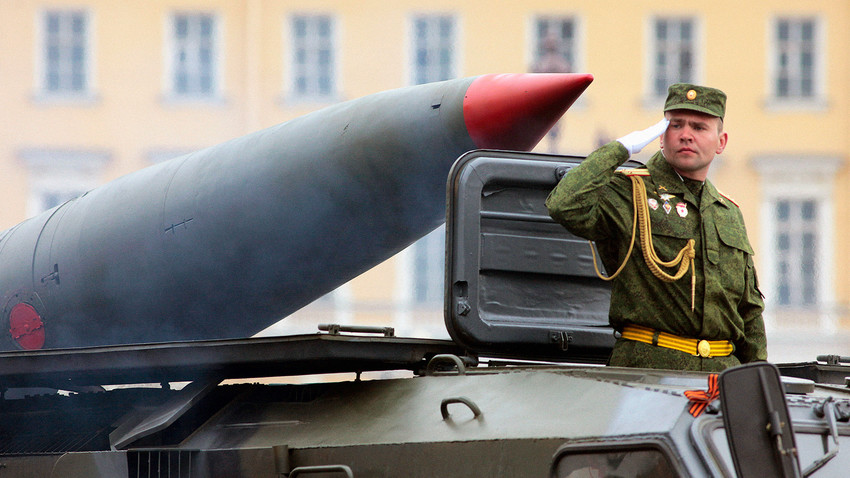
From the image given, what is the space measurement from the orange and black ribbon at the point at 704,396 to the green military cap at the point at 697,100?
A: 1.02 m

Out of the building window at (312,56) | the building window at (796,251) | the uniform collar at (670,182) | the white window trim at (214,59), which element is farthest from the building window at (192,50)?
the uniform collar at (670,182)

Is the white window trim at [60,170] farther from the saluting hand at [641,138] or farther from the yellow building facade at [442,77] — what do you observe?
the saluting hand at [641,138]

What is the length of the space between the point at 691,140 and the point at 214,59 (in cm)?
1754

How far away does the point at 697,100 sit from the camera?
3.95 metres

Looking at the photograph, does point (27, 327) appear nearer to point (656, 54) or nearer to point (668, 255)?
point (668, 255)

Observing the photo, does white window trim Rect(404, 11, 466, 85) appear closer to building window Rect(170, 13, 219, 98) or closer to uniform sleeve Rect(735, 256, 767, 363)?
building window Rect(170, 13, 219, 98)

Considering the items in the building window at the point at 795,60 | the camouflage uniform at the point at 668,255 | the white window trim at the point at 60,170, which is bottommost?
the white window trim at the point at 60,170

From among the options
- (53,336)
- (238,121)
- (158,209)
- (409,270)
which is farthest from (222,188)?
(409,270)

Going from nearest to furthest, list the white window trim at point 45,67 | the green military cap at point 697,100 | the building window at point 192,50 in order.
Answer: the green military cap at point 697,100, the white window trim at point 45,67, the building window at point 192,50

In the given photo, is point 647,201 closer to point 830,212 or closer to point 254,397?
point 254,397

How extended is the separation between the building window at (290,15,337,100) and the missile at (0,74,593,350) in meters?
15.4

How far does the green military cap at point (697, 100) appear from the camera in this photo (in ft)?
12.9

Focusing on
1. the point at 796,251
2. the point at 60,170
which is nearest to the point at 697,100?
the point at 60,170

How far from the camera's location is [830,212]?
73.0ft
